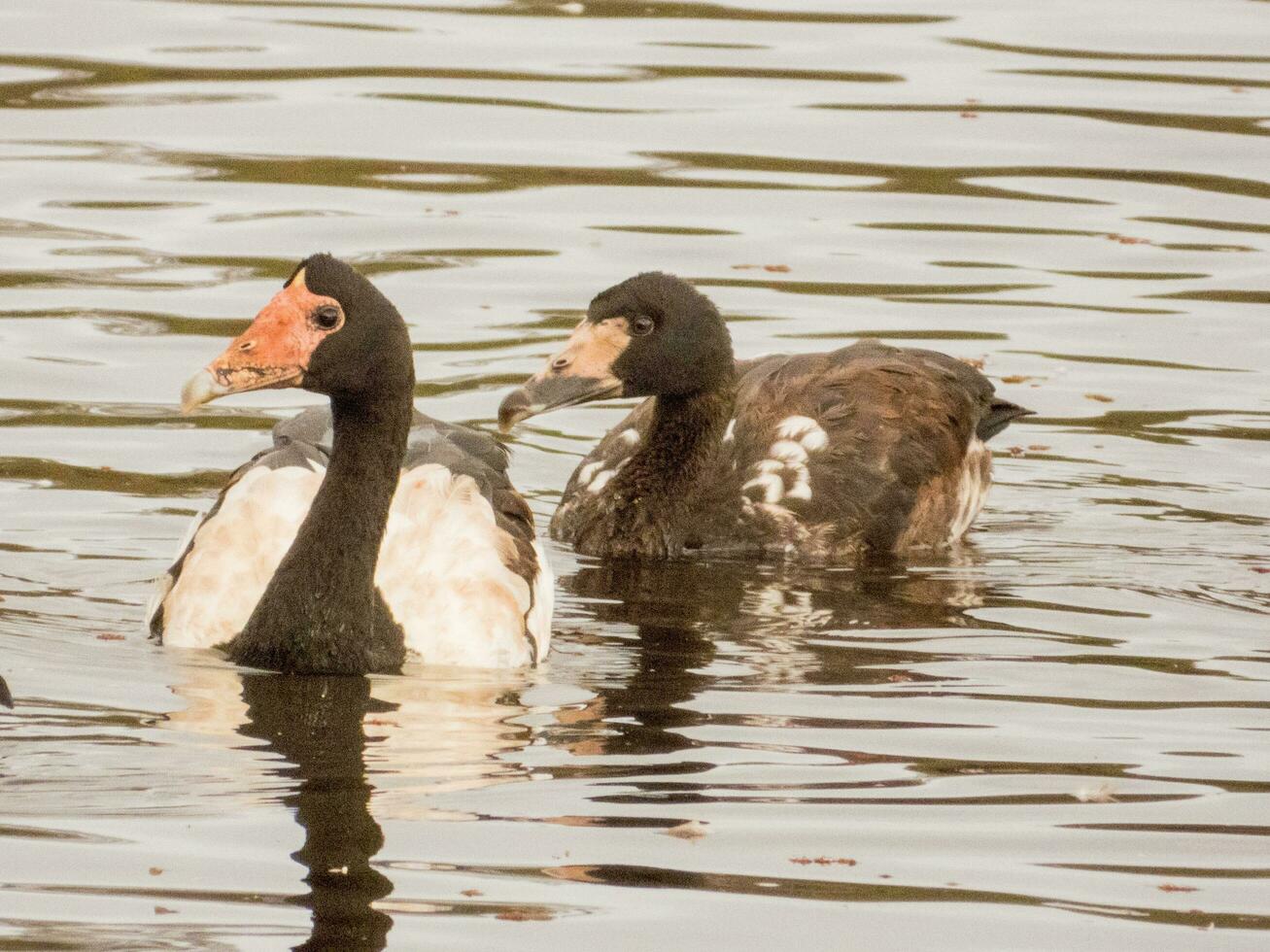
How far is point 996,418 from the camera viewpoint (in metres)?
13.7

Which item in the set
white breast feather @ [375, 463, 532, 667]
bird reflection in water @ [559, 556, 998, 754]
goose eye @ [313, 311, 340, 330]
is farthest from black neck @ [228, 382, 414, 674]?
bird reflection in water @ [559, 556, 998, 754]

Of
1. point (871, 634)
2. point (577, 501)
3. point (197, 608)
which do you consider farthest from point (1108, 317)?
point (197, 608)

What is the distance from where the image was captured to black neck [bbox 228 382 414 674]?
981 cm

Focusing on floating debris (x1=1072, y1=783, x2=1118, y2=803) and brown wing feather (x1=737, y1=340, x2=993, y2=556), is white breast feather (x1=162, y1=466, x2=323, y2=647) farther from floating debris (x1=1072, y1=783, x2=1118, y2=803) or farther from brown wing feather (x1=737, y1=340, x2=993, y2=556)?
floating debris (x1=1072, y1=783, x2=1118, y2=803)

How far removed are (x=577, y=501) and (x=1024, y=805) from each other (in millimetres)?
4701

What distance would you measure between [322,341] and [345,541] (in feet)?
2.54

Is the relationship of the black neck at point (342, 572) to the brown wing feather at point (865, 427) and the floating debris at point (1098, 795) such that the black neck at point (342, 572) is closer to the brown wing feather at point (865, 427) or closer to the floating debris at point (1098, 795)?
the floating debris at point (1098, 795)

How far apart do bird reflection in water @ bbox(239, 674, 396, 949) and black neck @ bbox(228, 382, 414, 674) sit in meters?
0.10

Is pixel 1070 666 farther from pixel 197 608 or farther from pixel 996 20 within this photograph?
pixel 996 20

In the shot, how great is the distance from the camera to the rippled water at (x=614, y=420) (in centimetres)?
761

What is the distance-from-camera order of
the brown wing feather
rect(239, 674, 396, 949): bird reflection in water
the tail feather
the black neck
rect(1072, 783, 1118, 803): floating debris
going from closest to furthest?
rect(239, 674, 396, 949): bird reflection in water, rect(1072, 783, 1118, 803): floating debris, the black neck, the brown wing feather, the tail feather

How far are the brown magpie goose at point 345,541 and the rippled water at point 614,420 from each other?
236mm

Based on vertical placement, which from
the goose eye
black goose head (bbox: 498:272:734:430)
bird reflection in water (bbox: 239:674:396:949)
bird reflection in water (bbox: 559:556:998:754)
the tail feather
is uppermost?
the goose eye

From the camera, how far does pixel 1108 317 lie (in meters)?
16.1
